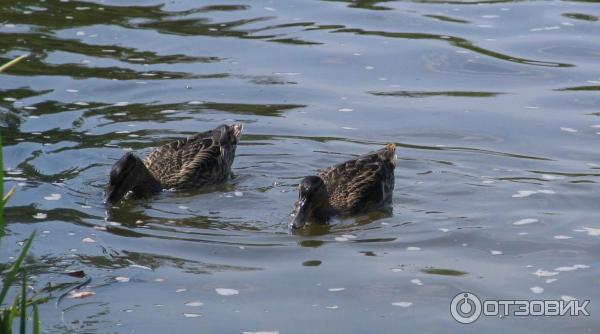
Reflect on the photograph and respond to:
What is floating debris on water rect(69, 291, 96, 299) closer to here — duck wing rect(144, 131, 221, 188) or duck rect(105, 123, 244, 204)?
duck rect(105, 123, 244, 204)

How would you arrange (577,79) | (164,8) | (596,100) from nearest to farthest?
(596,100), (577,79), (164,8)

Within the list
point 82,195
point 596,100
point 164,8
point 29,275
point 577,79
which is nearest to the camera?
point 29,275

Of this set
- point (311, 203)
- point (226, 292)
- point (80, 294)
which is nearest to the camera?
point (80, 294)

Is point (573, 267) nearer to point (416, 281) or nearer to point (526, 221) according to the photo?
point (526, 221)

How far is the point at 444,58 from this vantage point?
59.8 ft

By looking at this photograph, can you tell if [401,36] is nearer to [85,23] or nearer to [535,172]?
[85,23]

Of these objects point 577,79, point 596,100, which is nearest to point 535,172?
point 596,100

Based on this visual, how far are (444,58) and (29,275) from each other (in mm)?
9287

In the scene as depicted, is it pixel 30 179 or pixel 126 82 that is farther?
pixel 126 82

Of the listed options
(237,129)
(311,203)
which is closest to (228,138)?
(237,129)

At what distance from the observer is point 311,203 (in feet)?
39.0

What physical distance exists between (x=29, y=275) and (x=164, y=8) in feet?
38.1

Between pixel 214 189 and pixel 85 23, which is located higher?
pixel 85 23

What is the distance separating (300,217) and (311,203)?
0.56ft
